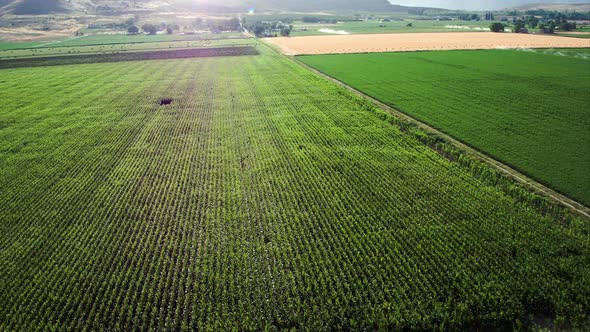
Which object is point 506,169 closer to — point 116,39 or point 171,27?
point 116,39

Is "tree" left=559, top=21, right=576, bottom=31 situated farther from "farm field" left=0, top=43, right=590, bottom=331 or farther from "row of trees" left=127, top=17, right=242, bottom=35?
"row of trees" left=127, top=17, right=242, bottom=35

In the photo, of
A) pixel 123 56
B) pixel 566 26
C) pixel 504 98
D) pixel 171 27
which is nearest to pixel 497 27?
pixel 566 26

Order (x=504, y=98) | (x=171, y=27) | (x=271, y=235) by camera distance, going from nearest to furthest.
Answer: (x=271, y=235), (x=504, y=98), (x=171, y=27)

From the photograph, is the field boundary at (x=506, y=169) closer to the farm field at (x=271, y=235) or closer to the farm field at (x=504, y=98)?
the farm field at (x=504, y=98)

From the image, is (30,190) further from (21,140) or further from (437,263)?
(437,263)

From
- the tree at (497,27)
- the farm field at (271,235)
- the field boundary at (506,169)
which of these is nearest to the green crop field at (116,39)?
the farm field at (271,235)

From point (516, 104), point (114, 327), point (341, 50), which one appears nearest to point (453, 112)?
point (516, 104)

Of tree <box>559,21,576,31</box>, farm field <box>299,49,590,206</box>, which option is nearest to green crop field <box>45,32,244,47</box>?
farm field <box>299,49,590,206</box>
